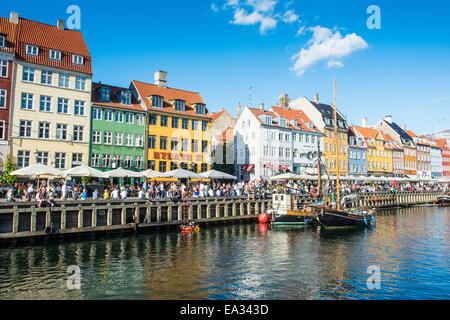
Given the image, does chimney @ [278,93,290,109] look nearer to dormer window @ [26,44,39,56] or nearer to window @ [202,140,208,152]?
window @ [202,140,208,152]

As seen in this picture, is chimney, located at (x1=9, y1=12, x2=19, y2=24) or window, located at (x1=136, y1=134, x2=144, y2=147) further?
window, located at (x1=136, y1=134, x2=144, y2=147)

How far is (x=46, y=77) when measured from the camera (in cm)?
4325

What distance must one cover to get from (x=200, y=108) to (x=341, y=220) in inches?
1168

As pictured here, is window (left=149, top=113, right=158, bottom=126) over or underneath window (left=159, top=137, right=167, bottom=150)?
over

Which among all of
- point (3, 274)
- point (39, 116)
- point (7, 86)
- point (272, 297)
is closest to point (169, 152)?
point (39, 116)

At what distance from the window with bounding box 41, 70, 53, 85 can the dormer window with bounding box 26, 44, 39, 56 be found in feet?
6.99

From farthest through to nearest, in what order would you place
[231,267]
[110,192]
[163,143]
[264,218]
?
[163,143], [264,218], [110,192], [231,267]

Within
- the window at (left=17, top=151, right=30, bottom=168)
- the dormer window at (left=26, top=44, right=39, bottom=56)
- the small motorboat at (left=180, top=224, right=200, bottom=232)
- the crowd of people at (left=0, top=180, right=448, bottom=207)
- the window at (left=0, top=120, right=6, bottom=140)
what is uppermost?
the dormer window at (left=26, top=44, right=39, bottom=56)

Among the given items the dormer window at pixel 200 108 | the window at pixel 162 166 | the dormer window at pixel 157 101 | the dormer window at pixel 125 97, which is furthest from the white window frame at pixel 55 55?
the dormer window at pixel 200 108

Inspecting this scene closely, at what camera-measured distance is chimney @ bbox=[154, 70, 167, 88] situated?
57156 millimetres

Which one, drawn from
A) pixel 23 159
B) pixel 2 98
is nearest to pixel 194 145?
pixel 23 159

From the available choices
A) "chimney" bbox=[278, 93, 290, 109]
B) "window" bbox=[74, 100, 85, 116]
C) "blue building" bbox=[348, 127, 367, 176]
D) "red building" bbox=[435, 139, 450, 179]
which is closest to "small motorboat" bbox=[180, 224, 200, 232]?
"window" bbox=[74, 100, 85, 116]

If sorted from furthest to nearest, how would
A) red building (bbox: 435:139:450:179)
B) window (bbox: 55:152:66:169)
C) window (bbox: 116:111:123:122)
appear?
red building (bbox: 435:139:450:179) → window (bbox: 116:111:123:122) → window (bbox: 55:152:66:169)

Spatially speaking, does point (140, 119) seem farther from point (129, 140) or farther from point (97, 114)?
point (97, 114)
